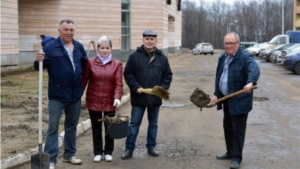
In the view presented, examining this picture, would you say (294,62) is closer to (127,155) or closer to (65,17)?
(127,155)

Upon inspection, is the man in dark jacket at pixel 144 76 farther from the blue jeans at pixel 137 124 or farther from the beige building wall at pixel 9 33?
the beige building wall at pixel 9 33

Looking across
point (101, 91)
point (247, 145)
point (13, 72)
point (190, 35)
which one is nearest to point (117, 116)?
point (101, 91)

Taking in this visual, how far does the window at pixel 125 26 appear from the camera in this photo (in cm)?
3747

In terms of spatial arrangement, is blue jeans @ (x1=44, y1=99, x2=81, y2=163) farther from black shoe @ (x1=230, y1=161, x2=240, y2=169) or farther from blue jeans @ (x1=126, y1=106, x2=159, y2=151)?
black shoe @ (x1=230, y1=161, x2=240, y2=169)

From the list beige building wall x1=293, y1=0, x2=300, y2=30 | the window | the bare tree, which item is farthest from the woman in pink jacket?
the bare tree

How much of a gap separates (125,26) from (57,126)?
32.0 m

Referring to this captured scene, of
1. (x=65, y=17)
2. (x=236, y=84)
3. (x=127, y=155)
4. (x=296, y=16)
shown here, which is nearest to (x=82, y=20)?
(x=65, y=17)

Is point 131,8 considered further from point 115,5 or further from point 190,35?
point 190,35

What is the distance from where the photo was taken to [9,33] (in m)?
24.4

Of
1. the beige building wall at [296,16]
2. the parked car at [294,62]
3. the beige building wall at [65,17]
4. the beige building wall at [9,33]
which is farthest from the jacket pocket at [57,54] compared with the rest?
the beige building wall at [296,16]

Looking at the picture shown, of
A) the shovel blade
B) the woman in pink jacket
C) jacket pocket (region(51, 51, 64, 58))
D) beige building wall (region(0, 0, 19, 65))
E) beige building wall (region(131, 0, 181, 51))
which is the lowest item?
the shovel blade

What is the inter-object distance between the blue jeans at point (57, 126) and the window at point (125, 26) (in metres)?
31.2

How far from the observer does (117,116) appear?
256 inches

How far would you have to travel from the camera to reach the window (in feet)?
123
